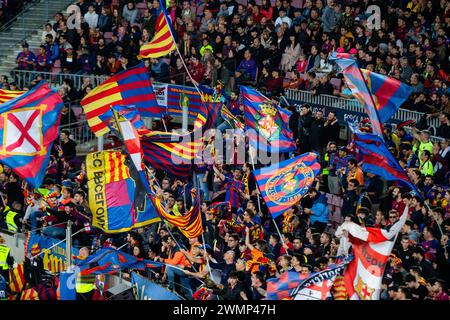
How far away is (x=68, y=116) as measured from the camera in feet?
105

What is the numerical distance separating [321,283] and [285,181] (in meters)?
4.23

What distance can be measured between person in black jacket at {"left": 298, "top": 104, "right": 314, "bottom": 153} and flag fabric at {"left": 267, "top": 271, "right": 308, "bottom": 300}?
7.71 metres

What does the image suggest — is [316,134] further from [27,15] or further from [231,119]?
[27,15]

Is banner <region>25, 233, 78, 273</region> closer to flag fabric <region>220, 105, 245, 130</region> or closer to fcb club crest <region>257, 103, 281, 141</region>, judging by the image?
fcb club crest <region>257, 103, 281, 141</region>

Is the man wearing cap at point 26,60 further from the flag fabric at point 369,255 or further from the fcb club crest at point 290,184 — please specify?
the flag fabric at point 369,255

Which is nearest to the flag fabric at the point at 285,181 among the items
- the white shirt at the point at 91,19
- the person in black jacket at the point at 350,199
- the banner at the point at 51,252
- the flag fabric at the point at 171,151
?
the person in black jacket at the point at 350,199

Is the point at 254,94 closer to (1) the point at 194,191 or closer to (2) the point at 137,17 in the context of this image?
(1) the point at 194,191

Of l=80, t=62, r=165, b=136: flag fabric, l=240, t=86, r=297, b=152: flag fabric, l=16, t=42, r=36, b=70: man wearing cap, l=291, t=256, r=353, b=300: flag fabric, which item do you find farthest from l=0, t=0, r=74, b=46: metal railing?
l=291, t=256, r=353, b=300: flag fabric

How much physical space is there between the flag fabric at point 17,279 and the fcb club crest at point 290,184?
15.6ft

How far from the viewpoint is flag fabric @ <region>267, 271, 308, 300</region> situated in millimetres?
19703

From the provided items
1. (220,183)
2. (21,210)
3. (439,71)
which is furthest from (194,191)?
(439,71)

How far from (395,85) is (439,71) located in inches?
217

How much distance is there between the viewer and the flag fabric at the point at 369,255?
61.4 ft

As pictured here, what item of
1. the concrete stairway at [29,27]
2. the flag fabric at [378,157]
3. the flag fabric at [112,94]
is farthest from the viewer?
the concrete stairway at [29,27]
